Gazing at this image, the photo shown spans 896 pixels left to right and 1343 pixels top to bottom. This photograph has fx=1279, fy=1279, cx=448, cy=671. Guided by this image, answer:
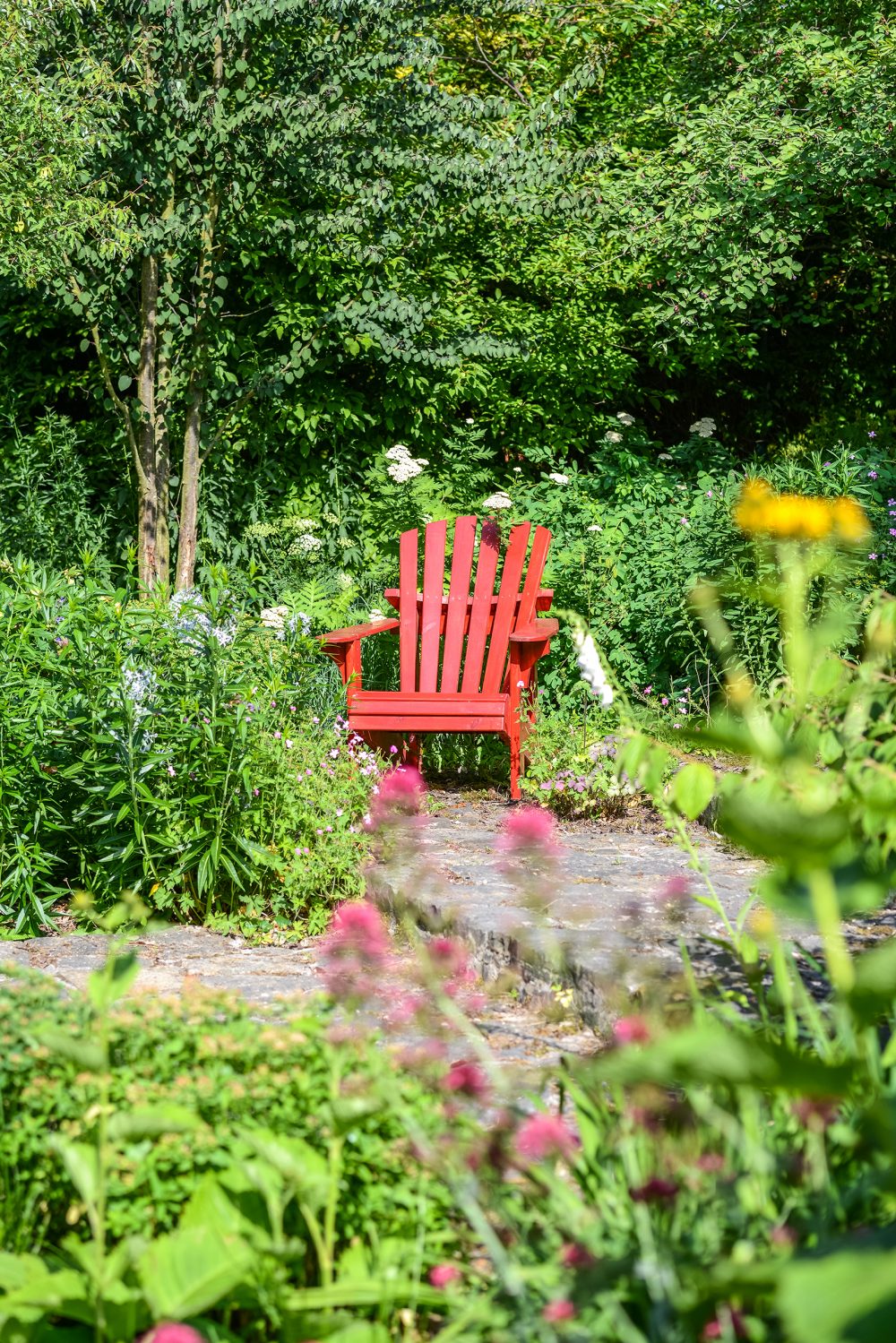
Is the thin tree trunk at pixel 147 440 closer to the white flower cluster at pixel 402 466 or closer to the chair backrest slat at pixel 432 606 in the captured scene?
the white flower cluster at pixel 402 466

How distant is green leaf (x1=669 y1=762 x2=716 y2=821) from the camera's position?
4.60 feet

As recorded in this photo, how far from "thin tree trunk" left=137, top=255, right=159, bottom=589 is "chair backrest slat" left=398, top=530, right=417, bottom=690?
5.48 ft

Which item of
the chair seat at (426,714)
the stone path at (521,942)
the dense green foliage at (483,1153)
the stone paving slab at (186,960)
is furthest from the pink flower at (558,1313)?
the chair seat at (426,714)

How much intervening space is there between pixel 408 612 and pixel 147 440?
6.87 ft

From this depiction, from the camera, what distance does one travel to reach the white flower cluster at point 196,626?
3.12 meters

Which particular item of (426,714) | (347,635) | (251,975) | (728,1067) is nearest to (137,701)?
(251,975)

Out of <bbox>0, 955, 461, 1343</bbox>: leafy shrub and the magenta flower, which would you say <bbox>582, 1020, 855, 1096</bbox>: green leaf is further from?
<bbox>0, 955, 461, 1343</bbox>: leafy shrub

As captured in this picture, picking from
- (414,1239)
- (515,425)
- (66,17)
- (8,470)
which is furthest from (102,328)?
(414,1239)

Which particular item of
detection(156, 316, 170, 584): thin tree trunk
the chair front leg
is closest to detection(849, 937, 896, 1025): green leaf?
the chair front leg

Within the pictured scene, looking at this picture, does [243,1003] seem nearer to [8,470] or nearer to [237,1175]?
[237,1175]

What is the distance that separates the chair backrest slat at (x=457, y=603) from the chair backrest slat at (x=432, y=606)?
0.14 ft

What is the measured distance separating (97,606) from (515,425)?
4.32m

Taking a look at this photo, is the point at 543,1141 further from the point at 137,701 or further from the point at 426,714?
the point at 426,714

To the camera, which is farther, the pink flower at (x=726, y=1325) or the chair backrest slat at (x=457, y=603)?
the chair backrest slat at (x=457, y=603)
